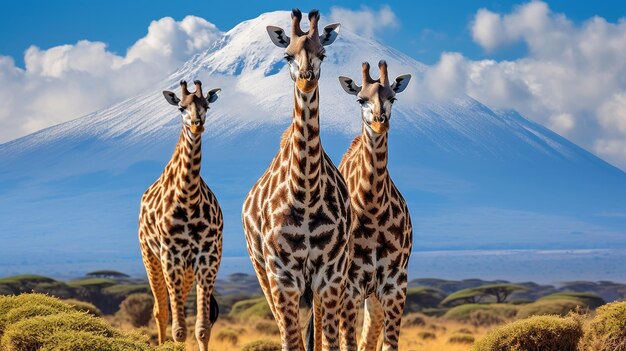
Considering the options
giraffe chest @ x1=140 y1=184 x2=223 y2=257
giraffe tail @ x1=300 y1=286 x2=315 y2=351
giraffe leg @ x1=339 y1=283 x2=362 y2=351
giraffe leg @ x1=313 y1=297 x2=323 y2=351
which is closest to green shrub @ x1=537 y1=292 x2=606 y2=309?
giraffe chest @ x1=140 y1=184 x2=223 y2=257

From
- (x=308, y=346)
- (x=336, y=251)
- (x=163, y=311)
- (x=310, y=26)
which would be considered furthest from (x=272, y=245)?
(x=163, y=311)

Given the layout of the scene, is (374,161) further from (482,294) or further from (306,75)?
(482,294)

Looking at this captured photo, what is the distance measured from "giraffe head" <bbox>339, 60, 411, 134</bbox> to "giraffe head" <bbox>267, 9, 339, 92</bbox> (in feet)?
3.17

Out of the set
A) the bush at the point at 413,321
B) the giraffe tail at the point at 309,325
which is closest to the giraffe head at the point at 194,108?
the giraffe tail at the point at 309,325

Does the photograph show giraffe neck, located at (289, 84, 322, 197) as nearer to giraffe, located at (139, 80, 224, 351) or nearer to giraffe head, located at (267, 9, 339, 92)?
giraffe head, located at (267, 9, 339, 92)

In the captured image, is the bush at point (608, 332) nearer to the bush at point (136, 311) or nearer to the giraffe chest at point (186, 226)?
the giraffe chest at point (186, 226)

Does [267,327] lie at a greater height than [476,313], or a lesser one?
lesser

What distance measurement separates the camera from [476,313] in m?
52.2

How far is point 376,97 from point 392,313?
3086mm

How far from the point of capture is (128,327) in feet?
111

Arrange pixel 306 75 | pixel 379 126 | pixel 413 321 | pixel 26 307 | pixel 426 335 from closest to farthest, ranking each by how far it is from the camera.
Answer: pixel 306 75, pixel 379 126, pixel 26 307, pixel 426 335, pixel 413 321

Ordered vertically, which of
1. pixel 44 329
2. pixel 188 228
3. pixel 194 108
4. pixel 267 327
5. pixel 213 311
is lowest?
pixel 267 327

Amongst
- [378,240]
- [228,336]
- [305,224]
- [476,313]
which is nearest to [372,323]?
[378,240]

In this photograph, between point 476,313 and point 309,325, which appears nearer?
point 309,325
